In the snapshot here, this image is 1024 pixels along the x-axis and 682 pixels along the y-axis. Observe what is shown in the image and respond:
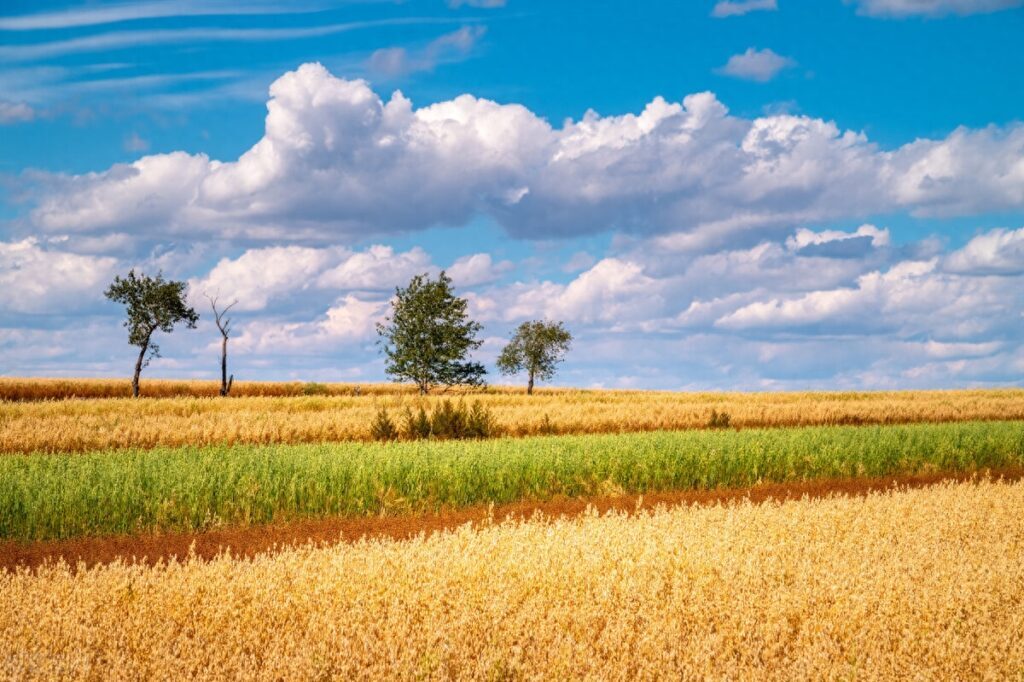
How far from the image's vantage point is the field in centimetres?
600

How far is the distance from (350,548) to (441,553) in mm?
1179

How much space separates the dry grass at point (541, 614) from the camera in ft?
19.2

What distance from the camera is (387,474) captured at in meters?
16.4

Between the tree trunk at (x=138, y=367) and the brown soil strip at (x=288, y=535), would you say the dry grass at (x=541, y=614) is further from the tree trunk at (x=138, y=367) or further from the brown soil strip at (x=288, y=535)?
the tree trunk at (x=138, y=367)

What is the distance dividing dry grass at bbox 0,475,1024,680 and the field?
0.02 metres

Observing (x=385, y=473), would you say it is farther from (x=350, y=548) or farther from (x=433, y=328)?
(x=433, y=328)

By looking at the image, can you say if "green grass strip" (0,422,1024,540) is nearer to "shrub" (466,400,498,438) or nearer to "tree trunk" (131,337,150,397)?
"shrub" (466,400,498,438)

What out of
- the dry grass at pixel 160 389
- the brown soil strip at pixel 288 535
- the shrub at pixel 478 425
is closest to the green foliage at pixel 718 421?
the shrub at pixel 478 425

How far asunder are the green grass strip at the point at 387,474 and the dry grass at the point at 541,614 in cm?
630

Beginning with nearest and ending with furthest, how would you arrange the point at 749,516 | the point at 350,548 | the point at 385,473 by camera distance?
the point at 350,548, the point at 749,516, the point at 385,473

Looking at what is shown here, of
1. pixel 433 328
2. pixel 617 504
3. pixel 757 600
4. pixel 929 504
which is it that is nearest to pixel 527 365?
pixel 433 328

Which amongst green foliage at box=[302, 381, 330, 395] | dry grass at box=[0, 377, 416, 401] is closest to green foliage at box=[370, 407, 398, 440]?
dry grass at box=[0, 377, 416, 401]

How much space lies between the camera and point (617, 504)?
55.2ft

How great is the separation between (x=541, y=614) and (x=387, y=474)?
10113 millimetres
